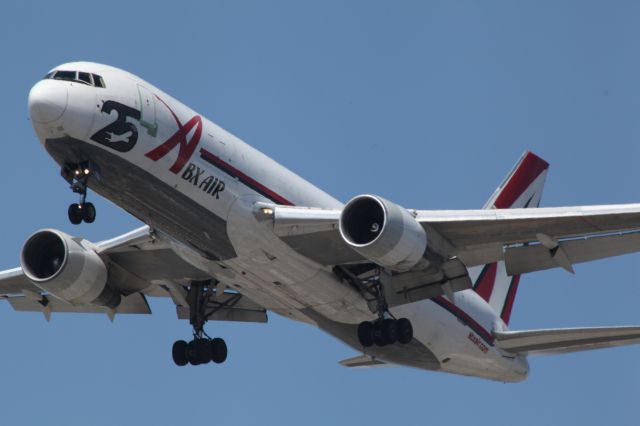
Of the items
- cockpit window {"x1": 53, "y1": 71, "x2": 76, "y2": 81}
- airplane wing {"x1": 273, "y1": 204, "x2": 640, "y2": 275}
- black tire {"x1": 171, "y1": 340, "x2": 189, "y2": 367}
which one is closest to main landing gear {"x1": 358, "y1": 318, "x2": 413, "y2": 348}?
airplane wing {"x1": 273, "y1": 204, "x2": 640, "y2": 275}

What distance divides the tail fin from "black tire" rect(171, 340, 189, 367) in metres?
9.86

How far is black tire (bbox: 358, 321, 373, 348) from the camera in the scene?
35906mm

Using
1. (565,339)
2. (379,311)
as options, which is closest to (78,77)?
(379,311)

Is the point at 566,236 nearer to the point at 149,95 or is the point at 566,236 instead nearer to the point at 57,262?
the point at 149,95

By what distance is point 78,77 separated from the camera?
102 feet

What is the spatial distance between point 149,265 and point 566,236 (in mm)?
12214

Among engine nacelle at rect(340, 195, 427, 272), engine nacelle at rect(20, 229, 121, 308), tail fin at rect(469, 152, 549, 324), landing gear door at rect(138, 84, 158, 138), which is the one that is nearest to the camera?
landing gear door at rect(138, 84, 158, 138)

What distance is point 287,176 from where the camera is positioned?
1348 inches

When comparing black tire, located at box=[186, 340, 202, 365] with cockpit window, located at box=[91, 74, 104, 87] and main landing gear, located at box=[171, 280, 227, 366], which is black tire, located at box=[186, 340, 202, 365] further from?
cockpit window, located at box=[91, 74, 104, 87]

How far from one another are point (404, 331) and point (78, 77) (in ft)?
37.4

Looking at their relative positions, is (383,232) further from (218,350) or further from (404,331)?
(218,350)

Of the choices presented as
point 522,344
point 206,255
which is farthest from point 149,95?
point 522,344

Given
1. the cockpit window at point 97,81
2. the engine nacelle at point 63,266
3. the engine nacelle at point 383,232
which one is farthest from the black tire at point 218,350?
the cockpit window at point 97,81

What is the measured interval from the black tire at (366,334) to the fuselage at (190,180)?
1.06 feet
